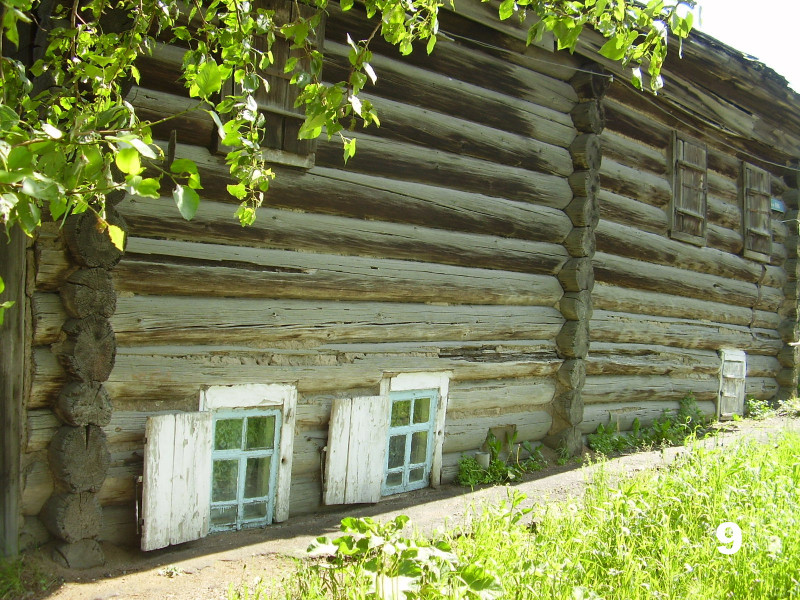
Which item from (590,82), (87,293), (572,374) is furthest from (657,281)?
(87,293)

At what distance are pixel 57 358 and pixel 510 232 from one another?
378cm

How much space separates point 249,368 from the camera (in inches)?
172

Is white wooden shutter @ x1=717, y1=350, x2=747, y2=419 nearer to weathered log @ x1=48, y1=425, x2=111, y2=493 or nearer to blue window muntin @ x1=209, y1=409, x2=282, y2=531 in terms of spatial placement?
blue window muntin @ x1=209, y1=409, x2=282, y2=531

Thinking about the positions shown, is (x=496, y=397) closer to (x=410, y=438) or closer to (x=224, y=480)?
(x=410, y=438)

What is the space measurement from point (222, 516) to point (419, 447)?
1.74 meters

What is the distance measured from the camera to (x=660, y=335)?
8031 mm

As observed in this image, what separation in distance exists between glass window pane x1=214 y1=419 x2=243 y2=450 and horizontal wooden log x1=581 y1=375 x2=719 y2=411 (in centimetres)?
369

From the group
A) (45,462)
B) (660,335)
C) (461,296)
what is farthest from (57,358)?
(660,335)

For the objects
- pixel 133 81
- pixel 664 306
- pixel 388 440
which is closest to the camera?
pixel 133 81

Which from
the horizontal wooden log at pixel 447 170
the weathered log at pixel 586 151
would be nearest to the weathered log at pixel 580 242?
the horizontal wooden log at pixel 447 170

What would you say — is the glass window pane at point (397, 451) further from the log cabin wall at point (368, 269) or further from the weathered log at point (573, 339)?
the weathered log at point (573, 339)

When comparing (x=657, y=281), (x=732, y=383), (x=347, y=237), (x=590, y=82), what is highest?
(x=590, y=82)

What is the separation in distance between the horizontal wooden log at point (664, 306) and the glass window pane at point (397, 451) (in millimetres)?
2817

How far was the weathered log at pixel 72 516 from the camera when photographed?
3564 mm
